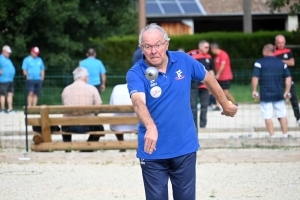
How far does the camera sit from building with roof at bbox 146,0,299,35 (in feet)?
127

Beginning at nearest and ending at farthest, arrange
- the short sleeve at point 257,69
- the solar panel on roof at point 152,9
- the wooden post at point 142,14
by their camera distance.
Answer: the short sleeve at point 257,69 → the wooden post at point 142,14 → the solar panel on roof at point 152,9

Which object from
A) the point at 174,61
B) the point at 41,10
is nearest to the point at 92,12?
the point at 41,10

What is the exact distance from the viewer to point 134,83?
207 inches

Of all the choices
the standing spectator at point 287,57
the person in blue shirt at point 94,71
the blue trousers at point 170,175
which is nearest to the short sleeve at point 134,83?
the blue trousers at point 170,175

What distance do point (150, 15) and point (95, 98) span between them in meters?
27.2

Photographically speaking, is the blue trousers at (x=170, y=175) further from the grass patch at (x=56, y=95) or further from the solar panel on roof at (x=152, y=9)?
the solar panel on roof at (x=152, y=9)

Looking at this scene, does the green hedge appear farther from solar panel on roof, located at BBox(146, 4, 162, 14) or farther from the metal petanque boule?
the metal petanque boule

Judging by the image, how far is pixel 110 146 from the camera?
37.0 ft

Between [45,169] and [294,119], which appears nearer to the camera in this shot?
[45,169]

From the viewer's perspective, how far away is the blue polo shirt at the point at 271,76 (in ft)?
41.3

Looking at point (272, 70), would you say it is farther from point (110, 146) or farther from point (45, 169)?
point (45, 169)

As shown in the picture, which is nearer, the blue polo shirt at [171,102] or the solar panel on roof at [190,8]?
the blue polo shirt at [171,102]

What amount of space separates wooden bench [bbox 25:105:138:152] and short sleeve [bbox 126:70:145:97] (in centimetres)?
580

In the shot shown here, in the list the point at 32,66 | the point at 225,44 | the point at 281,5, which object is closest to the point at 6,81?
the point at 32,66
